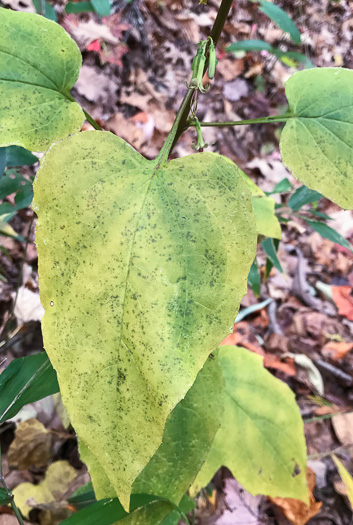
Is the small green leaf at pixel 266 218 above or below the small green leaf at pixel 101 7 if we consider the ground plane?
below

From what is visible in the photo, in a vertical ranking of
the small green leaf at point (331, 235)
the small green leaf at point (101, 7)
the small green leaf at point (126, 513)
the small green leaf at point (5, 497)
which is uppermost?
the small green leaf at point (101, 7)

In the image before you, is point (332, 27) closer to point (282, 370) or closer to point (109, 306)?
point (282, 370)

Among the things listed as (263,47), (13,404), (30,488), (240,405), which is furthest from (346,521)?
(263,47)

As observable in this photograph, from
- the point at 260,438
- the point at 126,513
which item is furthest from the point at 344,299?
the point at 126,513

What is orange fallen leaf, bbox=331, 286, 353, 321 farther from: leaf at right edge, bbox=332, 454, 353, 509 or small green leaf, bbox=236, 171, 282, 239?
small green leaf, bbox=236, 171, 282, 239

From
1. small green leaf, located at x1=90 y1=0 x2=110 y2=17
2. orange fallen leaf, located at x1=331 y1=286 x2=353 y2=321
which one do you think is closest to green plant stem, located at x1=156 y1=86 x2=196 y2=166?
small green leaf, located at x1=90 y1=0 x2=110 y2=17

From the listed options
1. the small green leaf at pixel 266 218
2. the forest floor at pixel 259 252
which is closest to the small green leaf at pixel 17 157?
the forest floor at pixel 259 252

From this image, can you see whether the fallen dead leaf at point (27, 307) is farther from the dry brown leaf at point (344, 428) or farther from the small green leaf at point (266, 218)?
the dry brown leaf at point (344, 428)

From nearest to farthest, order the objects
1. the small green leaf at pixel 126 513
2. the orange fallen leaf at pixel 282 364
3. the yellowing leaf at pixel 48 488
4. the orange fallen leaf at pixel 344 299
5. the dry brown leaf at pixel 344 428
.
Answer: the small green leaf at pixel 126 513
the yellowing leaf at pixel 48 488
the dry brown leaf at pixel 344 428
the orange fallen leaf at pixel 282 364
the orange fallen leaf at pixel 344 299

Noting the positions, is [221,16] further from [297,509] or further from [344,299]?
[344,299]
